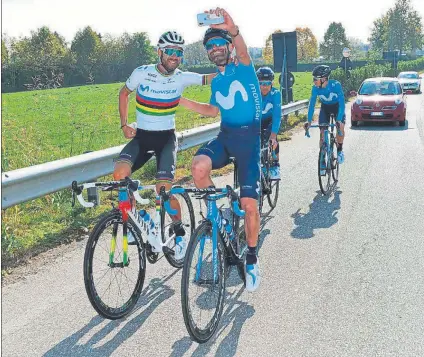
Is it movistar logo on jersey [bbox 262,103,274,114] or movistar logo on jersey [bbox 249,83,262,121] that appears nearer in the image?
movistar logo on jersey [bbox 249,83,262,121]

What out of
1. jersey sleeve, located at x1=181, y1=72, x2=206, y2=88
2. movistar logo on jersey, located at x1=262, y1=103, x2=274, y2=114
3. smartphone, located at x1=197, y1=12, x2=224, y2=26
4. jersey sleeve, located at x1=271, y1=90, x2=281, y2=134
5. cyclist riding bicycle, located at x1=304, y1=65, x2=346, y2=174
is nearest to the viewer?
smartphone, located at x1=197, y1=12, x2=224, y2=26

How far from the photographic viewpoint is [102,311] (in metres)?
4.08

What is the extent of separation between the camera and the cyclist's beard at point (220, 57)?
436cm

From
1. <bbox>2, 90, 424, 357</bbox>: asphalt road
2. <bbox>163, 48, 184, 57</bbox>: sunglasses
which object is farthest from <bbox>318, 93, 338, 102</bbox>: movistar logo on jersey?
<bbox>163, 48, 184, 57</bbox>: sunglasses

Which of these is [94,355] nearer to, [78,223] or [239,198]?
[239,198]

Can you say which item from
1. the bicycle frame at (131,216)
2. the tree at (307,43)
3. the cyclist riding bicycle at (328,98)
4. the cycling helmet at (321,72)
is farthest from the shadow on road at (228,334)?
the tree at (307,43)

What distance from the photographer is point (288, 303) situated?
14.6 ft

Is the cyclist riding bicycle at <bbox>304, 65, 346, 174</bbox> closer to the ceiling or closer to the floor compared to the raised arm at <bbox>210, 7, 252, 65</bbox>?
closer to the floor

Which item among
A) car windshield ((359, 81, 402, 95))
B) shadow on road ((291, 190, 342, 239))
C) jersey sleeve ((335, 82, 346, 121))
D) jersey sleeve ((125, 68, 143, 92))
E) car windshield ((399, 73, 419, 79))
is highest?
jersey sleeve ((125, 68, 143, 92))

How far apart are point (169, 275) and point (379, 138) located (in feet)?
Result: 37.9

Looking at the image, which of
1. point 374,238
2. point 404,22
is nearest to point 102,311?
point 374,238

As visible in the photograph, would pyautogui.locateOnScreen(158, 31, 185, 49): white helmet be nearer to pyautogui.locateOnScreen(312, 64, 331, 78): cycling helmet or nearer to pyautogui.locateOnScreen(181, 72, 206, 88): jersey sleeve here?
pyautogui.locateOnScreen(181, 72, 206, 88): jersey sleeve

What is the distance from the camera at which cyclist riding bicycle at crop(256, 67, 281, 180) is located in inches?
283

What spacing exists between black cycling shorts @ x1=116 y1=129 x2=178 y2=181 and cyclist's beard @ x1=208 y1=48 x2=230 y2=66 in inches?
42.1
